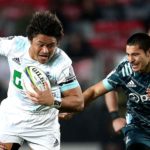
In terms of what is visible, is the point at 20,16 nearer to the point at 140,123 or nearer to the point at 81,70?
the point at 81,70

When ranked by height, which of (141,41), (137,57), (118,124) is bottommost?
(118,124)

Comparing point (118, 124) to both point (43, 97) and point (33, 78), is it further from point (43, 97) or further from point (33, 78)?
point (43, 97)

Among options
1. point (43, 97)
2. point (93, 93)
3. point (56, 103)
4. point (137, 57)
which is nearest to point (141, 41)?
point (137, 57)

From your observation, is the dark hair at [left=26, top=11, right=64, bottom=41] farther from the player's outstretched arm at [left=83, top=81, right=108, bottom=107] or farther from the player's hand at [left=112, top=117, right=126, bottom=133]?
the player's hand at [left=112, top=117, right=126, bottom=133]

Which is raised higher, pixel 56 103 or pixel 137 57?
pixel 137 57

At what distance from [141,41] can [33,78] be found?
1104 mm

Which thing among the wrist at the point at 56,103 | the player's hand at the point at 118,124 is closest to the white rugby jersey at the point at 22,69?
the wrist at the point at 56,103

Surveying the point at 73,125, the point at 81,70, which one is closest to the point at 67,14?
the point at 81,70

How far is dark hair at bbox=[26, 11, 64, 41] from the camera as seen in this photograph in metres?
5.80

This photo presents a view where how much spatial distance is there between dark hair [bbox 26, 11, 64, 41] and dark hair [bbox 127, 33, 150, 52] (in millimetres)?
713

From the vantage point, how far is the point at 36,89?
5.73 metres

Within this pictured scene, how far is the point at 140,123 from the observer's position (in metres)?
6.39

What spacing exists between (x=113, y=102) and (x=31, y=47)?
4.13 feet

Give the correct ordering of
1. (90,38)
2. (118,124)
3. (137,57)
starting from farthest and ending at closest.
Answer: (90,38)
(118,124)
(137,57)
